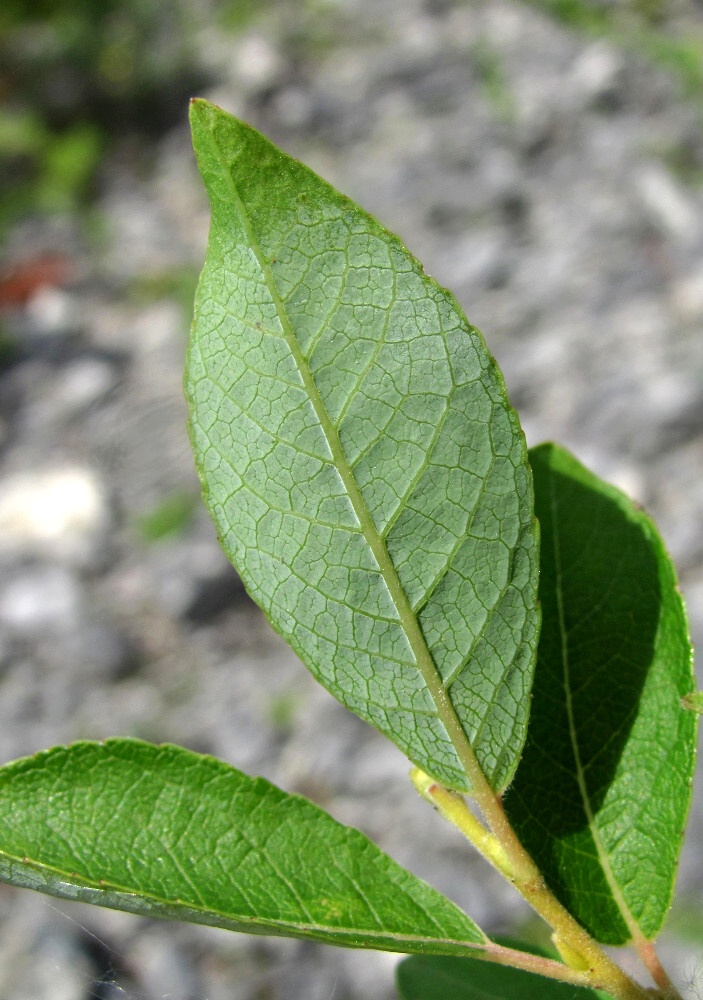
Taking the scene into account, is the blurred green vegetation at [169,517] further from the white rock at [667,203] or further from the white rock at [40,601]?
the white rock at [667,203]

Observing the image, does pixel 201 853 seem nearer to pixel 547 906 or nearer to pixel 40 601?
pixel 547 906

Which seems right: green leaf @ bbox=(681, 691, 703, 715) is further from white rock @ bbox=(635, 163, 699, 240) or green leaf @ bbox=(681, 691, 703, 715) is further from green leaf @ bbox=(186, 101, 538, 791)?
white rock @ bbox=(635, 163, 699, 240)

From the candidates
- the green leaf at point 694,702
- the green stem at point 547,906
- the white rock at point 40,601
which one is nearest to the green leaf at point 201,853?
the green stem at point 547,906

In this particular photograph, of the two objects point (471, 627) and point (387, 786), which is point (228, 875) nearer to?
point (471, 627)

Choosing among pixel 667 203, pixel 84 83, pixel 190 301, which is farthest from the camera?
pixel 84 83

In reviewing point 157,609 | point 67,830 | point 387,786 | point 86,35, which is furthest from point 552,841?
point 86,35

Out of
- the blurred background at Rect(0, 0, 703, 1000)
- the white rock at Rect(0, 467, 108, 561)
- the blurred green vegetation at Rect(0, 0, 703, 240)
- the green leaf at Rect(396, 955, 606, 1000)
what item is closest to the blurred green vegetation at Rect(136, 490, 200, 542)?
the blurred background at Rect(0, 0, 703, 1000)

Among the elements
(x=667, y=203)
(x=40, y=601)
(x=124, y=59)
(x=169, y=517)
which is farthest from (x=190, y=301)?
(x=667, y=203)
